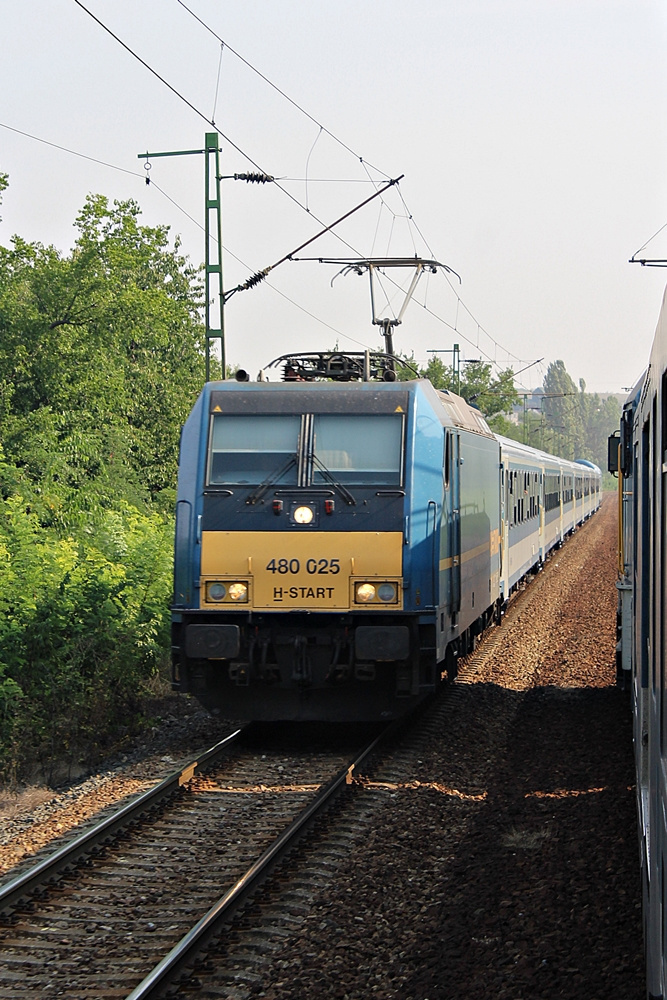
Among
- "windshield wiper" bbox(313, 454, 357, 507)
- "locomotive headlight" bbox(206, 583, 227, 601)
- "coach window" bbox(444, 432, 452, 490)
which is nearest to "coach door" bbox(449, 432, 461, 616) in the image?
"coach window" bbox(444, 432, 452, 490)

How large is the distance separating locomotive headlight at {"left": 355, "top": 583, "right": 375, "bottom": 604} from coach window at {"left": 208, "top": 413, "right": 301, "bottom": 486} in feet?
3.75

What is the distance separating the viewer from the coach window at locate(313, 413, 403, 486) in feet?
33.9

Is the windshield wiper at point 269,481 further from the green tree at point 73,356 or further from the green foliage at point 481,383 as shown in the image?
the green foliage at point 481,383

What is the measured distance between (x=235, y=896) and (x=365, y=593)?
12.5 feet

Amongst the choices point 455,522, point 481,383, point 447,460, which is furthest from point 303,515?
point 481,383

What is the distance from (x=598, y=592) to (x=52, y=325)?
39.7 ft

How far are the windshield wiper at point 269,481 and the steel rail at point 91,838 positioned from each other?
7.29 ft

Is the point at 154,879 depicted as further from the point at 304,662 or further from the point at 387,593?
the point at 387,593

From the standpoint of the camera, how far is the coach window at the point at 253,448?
1041cm

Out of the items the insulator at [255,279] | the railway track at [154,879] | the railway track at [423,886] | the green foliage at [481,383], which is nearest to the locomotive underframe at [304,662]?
the railway track at [423,886]

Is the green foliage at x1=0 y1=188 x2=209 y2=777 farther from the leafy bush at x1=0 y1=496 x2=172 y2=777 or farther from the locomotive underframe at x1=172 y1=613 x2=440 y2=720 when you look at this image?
the locomotive underframe at x1=172 y1=613 x2=440 y2=720

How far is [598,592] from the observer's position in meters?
24.0

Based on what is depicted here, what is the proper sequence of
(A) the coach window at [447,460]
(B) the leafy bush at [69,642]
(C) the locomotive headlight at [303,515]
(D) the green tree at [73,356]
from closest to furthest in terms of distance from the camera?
(C) the locomotive headlight at [303,515]
(A) the coach window at [447,460]
(B) the leafy bush at [69,642]
(D) the green tree at [73,356]

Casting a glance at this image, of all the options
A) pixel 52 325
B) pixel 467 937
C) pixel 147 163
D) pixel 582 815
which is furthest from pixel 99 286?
pixel 467 937
